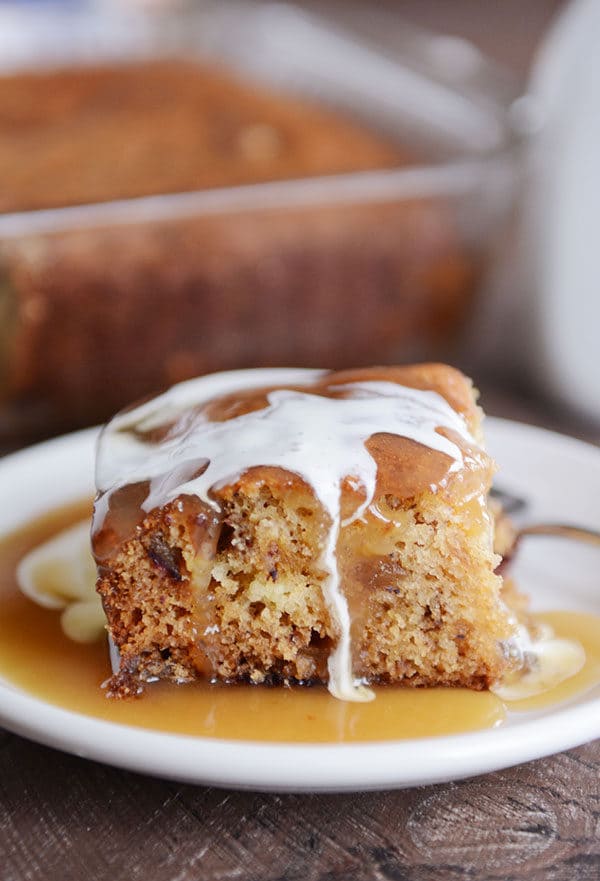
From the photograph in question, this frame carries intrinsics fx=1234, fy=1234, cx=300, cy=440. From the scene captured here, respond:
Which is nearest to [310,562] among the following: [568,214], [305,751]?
[305,751]

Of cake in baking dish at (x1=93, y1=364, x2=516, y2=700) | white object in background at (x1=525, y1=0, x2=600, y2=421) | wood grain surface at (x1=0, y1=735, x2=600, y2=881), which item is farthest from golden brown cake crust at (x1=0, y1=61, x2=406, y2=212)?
wood grain surface at (x1=0, y1=735, x2=600, y2=881)

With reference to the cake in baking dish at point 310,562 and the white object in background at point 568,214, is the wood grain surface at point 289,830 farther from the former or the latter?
the white object in background at point 568,214

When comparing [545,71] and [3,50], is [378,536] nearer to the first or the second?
[545,71]

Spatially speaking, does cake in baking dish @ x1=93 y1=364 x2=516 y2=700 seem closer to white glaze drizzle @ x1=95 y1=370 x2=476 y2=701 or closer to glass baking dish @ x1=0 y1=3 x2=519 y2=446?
white glaze drizzle @ x1=95 y1=370 x2=476 y2=701

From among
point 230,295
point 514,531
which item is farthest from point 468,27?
point 514,531

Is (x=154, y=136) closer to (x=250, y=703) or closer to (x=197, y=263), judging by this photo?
(x=197, y=263)

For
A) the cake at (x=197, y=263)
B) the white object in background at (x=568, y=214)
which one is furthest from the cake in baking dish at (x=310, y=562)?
the white object in background at (x=568, y=214)
